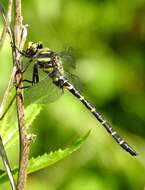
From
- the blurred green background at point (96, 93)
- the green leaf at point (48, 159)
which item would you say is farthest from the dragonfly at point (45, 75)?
the blurred green background at point (96, 93)

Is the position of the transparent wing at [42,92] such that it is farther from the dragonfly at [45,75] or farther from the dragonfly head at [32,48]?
the dragonfly head at [32,48]

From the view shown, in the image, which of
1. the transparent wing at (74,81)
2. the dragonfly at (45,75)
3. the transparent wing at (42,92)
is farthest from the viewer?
the transparent wing at (74,81)

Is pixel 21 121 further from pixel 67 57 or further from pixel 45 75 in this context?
pixel 67 57

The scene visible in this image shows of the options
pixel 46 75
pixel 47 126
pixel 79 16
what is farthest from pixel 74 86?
pixel 79 16

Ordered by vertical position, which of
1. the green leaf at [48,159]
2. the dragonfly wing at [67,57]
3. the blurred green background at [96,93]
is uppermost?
the green leaf at [48,159]

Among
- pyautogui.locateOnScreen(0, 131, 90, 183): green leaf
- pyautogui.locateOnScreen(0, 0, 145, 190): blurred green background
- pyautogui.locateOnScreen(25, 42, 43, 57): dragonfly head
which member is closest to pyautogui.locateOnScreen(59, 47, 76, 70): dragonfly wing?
pyautogui.locateOnScreen(25, 42, 43, 57): dragonfly head

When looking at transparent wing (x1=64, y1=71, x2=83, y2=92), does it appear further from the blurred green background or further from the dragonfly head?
the blurred green background

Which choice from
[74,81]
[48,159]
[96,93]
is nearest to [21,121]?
[48,159]
